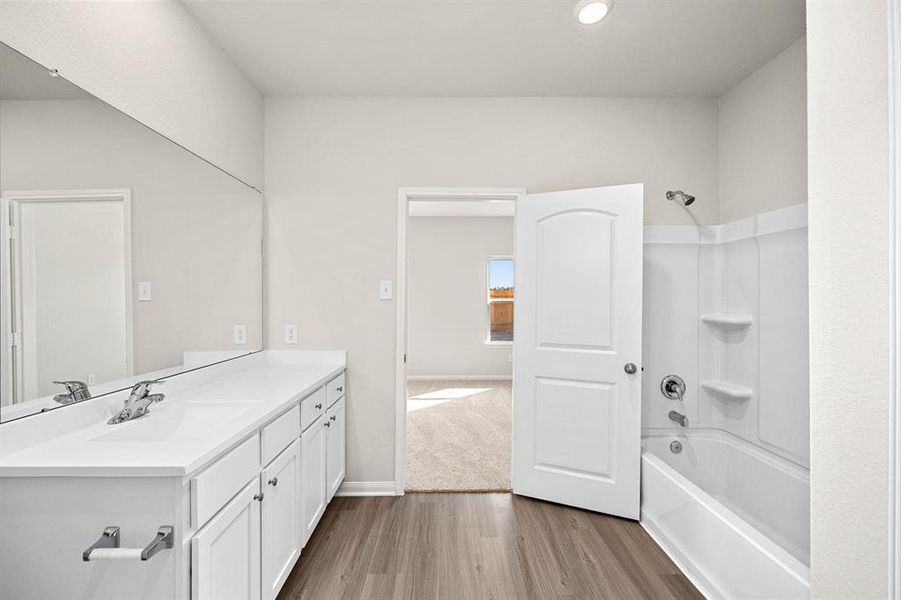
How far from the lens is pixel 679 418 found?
2.60 meters

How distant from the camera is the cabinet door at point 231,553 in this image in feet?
3.59

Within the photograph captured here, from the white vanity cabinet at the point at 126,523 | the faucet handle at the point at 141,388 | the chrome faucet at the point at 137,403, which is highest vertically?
the faucet handle at the point at 141,388

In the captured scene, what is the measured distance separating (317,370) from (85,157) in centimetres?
147

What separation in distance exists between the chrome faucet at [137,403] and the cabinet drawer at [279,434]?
1.39 feet

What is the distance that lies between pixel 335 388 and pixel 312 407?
404mm

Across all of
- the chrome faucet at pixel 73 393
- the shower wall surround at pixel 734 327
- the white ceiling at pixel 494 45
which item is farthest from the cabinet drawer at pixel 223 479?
the shower wall surround at pixel 734 327

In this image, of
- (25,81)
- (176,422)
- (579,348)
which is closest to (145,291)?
(176,422)


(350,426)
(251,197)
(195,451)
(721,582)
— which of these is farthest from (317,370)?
Answer: (721,582)

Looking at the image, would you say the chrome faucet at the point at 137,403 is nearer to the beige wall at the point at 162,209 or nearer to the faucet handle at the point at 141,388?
the faucet handle at the point at 141,388

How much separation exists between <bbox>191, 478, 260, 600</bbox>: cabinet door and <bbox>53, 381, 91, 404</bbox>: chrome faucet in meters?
0.63

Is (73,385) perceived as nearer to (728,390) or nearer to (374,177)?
(374,177)

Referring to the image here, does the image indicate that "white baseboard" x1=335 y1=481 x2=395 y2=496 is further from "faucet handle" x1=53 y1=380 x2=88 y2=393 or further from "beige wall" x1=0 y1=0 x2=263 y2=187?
"beige wall" x1=0 y1=0 x2=263 y2=187

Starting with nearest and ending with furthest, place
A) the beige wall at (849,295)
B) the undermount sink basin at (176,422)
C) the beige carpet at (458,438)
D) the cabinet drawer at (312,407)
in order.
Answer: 1. the beige wall at (849,295)
2. the undermount sink basin at (176,422)
3. the cabinet drawer at (312,407)
4. the beige carpet at (458,438)

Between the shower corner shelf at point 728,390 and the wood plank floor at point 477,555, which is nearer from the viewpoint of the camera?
the wood plank floor at point 477,555
